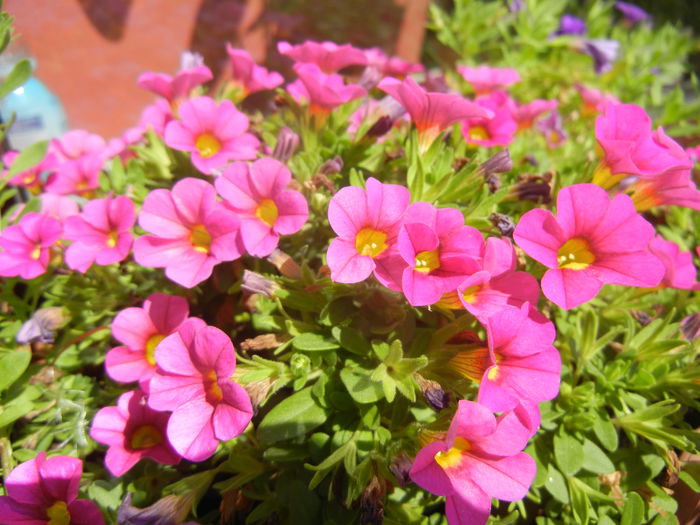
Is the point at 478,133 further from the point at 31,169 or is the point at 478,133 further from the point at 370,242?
the point at 31,169

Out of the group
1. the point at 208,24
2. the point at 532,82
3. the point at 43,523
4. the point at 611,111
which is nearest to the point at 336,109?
the point at 611,111

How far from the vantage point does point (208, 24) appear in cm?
268

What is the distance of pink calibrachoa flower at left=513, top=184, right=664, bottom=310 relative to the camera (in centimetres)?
96

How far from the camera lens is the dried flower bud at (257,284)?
110 centimetres

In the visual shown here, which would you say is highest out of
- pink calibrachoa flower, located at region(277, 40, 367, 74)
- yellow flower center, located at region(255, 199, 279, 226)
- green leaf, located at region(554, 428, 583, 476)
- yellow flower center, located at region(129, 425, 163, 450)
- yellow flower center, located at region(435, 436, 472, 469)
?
pink calibrachoa flower, located at region(277, 40, 367, 74)

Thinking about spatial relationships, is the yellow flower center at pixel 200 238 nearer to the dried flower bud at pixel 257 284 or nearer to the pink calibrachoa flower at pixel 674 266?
the dried flower bud at pixel 257 284

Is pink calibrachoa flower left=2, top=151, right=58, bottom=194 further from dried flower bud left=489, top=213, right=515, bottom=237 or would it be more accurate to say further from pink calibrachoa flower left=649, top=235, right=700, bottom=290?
pink calibrachoa flower left=649, top=235, right=700, bottom=290

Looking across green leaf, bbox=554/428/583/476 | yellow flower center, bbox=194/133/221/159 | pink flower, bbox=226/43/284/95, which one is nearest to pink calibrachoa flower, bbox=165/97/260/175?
yellow flower center, bbox=194/133/221/159

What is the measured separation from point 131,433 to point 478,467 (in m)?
0.76

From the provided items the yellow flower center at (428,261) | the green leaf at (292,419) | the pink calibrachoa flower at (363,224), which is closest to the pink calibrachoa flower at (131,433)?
the green leaf at (292,419)

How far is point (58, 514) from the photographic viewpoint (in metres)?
1.08

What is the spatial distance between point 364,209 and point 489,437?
1.58 ft

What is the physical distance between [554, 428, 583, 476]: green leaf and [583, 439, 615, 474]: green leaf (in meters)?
0.02

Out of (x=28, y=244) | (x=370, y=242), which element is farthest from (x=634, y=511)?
(x=28, y=244)
